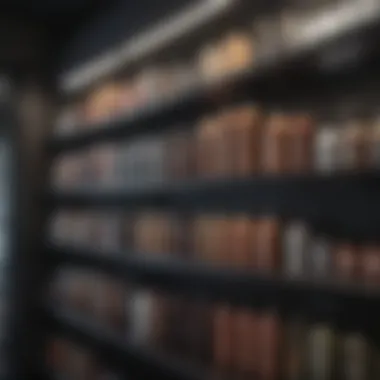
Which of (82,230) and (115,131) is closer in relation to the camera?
(115,131)

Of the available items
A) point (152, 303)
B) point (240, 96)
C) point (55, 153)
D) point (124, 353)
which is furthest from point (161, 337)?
point (55, 153)

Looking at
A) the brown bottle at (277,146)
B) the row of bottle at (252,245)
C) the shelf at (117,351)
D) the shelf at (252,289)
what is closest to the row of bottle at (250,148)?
the brown bottle at (277,146)

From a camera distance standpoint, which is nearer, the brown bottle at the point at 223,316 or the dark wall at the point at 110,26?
the brown bottle at the point at 223,316

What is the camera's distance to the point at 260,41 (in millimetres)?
2939

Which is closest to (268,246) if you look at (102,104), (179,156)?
(179,156)

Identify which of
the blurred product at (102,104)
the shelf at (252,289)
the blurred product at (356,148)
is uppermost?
the blurred product at (102,104)

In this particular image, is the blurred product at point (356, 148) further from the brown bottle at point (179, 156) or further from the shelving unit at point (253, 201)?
the brown bottle at point (179, 156)

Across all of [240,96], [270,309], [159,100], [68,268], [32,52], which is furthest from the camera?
[32,52]

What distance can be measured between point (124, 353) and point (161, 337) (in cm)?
54

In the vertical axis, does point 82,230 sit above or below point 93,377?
above

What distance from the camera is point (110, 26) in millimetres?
4418

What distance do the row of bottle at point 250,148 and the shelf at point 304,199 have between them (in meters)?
0.04

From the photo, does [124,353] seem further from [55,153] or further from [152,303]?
[55,153]

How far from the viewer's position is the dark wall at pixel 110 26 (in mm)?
3717
